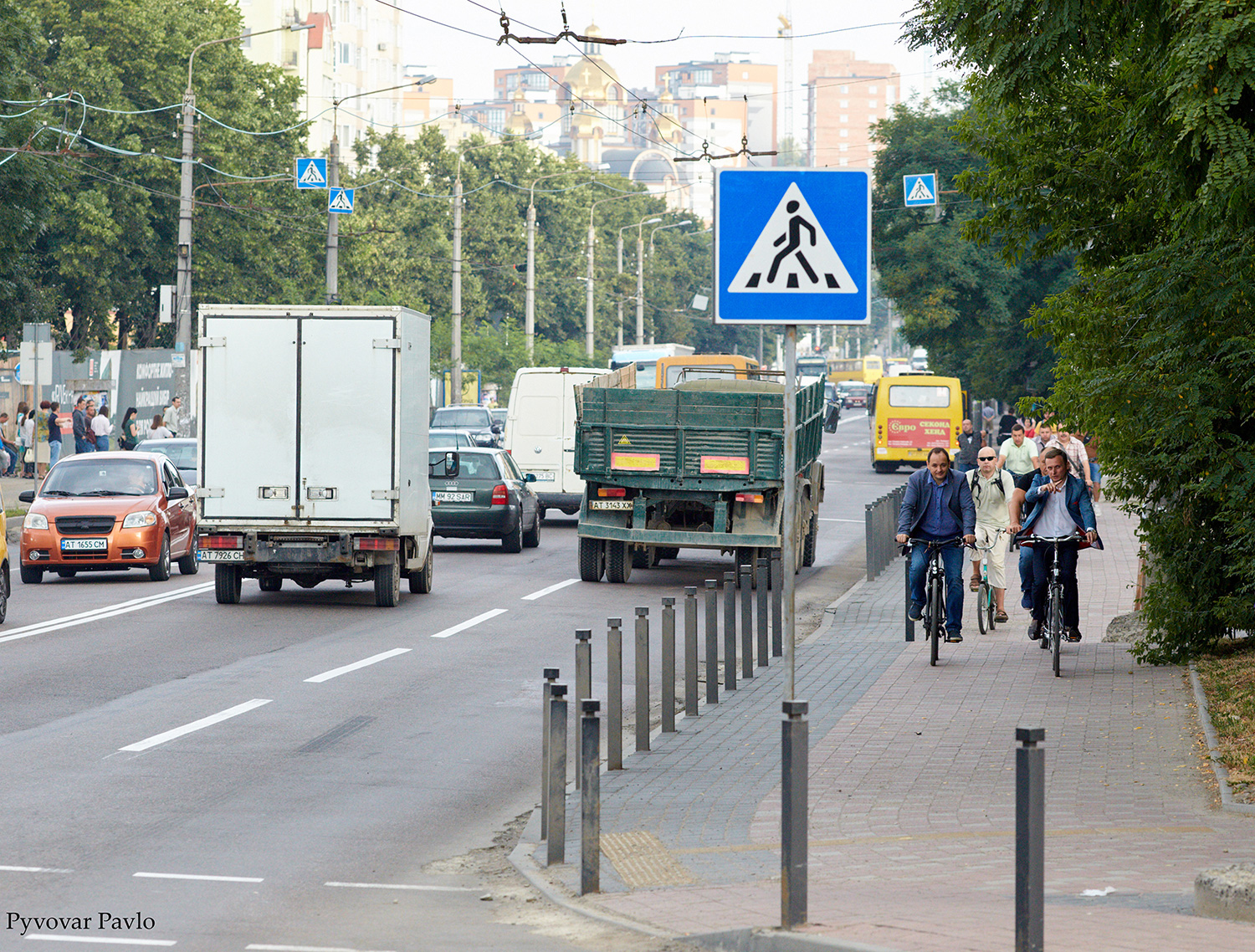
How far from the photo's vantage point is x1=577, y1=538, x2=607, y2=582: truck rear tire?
2173 cm

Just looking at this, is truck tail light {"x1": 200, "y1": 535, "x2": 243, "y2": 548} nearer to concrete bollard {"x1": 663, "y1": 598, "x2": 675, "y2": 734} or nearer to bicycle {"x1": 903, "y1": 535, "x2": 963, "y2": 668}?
bicycle {"x1": 903, "y1": 535, "x2": 963, "y2": 668}

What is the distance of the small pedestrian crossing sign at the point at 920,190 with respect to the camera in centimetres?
4019

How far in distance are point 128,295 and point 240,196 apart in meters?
4.17

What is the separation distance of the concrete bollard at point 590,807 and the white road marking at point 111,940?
155 cm

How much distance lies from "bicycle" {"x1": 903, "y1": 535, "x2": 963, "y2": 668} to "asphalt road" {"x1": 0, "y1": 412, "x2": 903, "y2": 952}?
2574 millimetres

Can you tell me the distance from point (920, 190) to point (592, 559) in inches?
836

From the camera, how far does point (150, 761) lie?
9945 millimetres

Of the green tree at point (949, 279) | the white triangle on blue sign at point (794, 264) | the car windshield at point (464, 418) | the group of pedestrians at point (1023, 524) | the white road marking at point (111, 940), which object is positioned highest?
the green tree at point (949, 279)

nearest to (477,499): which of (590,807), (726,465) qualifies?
(726,465)

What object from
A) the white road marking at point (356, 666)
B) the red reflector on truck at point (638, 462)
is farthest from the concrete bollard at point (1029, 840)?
the red reflector on truck at point (638, 462)

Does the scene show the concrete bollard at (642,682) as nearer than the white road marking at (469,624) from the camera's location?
Yes

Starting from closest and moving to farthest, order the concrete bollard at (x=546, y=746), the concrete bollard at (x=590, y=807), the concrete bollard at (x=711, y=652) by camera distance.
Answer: the concrete bollard at (x=590, y=807) → the concrete bollard at (x=546, y=746) → the concrete bollard at (x=711, y=652)

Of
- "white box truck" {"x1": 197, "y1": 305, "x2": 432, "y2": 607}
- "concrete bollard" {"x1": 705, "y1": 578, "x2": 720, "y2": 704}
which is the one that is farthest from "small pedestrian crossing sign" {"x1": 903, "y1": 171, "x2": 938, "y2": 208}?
"concrete bollard" {"x1": 705, "y1": 578, "x2": 720, "y2": 704}

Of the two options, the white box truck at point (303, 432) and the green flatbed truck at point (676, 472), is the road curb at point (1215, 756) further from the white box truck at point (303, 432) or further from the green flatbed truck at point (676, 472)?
the green flatbed truck at point (676, 472)
